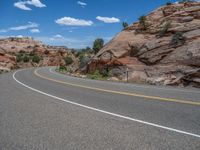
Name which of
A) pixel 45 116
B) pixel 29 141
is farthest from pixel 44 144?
pixel 45 116

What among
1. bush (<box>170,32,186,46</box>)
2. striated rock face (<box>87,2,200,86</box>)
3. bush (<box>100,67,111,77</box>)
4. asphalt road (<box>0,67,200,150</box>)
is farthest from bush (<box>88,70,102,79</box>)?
asphalt road (<box>0,67,200,150</box>)

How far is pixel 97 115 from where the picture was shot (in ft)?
24.4

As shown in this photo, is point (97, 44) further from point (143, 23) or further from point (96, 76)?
point (96, 76)

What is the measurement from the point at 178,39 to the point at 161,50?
193 centimetres

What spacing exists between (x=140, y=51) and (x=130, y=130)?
22.4 m

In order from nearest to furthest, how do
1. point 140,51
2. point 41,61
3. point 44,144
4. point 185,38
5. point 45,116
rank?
point 44,144 < point 45,116 < point 185,38 < point 140,51 < point 41,61

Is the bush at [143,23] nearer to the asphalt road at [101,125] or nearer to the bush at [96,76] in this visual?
the bush at [96,76]

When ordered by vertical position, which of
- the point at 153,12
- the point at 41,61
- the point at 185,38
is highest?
the point at 153,12

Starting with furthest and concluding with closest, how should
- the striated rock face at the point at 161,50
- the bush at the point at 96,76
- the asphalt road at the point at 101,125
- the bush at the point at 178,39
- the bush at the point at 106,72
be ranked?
the bush at the point at 106,72, the bush at the point at 96,76, the bush at the point at 178,39, the striated rock face at the point at 161,50, the asphalt road at the point at 101,125

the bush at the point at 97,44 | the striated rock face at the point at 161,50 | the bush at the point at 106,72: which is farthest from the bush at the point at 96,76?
the bush at the point at 97,44

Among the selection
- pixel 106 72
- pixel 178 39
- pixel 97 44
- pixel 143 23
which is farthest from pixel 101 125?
pixel 97 44

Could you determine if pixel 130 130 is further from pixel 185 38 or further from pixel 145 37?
pixel 145 37

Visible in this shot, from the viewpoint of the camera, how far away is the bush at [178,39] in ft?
78.3

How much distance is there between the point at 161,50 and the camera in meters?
25.0
